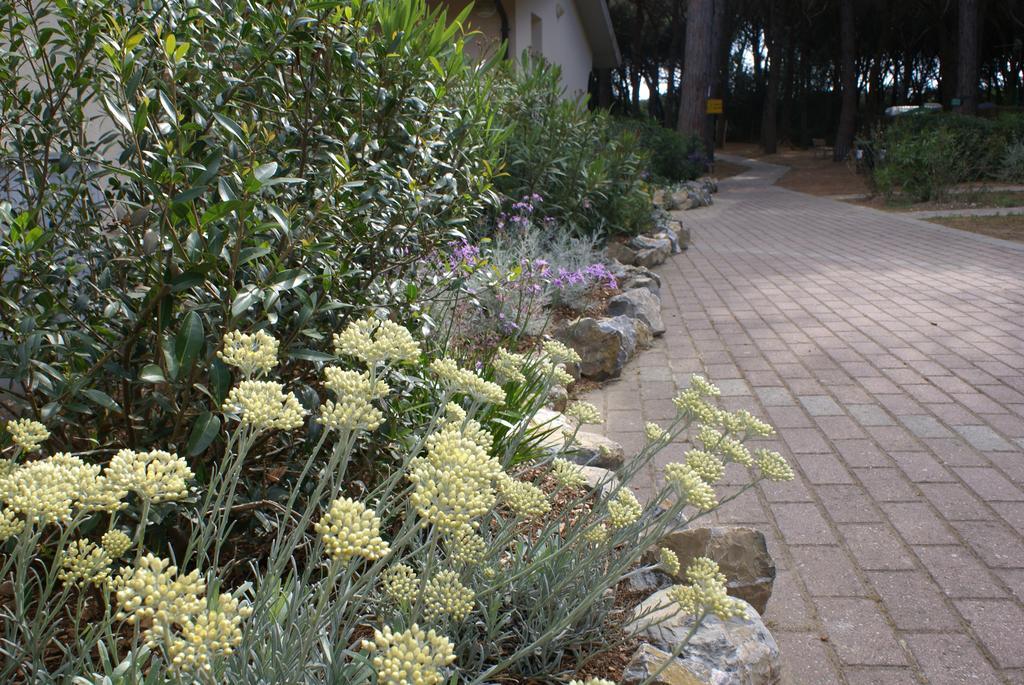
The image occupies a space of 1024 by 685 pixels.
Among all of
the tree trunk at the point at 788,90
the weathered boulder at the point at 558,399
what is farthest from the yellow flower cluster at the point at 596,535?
the tree trunk at the point at 788,90

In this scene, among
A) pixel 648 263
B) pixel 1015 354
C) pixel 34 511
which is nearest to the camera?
pixel 34 511

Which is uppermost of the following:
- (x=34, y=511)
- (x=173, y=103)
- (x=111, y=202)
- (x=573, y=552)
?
(x=173, y=103)

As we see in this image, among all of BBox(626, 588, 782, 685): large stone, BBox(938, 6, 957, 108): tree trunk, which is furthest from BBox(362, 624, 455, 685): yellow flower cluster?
BBox(938, 6, 957, 108): tree trunk

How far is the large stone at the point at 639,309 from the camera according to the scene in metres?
7.11

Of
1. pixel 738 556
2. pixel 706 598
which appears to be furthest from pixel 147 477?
pixel 738 556

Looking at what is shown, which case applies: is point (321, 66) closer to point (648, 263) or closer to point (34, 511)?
point (34, 511)

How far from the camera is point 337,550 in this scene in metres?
1.10

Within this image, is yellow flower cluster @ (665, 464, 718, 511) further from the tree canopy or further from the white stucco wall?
the tree canopy

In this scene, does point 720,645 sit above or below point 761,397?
above

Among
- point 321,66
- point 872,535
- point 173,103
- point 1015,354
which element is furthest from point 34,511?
point 1015,354

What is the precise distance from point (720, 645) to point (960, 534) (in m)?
1.99

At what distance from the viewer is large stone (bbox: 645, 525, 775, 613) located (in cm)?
284

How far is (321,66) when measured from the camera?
111 inches

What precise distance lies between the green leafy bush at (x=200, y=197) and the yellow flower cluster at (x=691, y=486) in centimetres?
109
